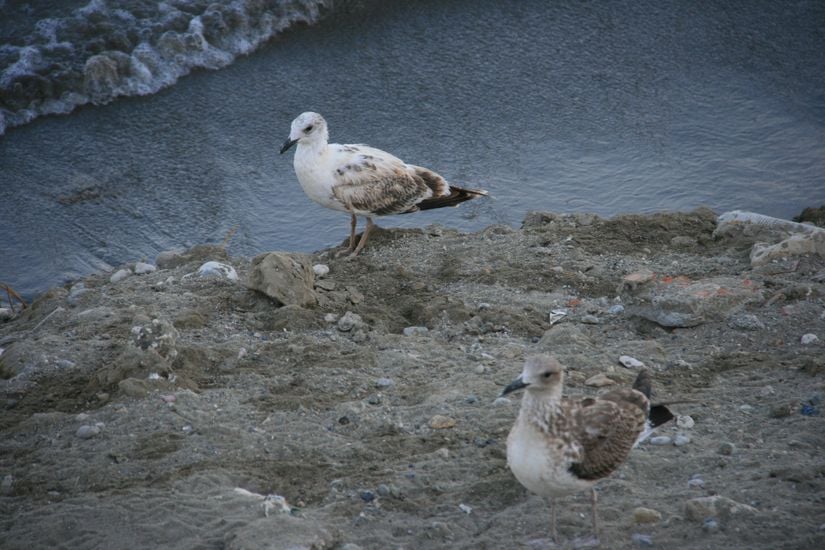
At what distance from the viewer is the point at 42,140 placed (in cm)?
1016

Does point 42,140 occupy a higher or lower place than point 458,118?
lower

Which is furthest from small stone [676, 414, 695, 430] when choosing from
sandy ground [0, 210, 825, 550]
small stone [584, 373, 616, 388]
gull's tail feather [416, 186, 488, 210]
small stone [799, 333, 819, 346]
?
gull's tail feather [416, 186, 488, 210]

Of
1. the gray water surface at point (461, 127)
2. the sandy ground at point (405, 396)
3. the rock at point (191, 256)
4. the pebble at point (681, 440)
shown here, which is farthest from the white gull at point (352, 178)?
the pebble at point (681, 440)

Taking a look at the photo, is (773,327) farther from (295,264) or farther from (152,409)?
(152,409)

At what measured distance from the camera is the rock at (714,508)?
4059 mm

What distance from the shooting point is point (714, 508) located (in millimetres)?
4074

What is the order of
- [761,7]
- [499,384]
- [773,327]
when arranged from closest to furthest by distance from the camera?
[499,384] < [773,327] < [761,7]

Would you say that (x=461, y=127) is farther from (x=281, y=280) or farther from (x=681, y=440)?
(x=681, y=440)

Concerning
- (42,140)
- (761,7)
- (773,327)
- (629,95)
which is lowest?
(42,140)

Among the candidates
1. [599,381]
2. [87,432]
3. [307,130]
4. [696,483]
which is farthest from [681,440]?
[307,130]

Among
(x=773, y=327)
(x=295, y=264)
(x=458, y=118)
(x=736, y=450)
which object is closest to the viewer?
(x=736, y=450)

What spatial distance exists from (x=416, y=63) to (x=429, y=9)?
1.58m

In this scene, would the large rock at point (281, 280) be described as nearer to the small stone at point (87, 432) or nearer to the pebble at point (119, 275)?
the pebble at point (119, 275)

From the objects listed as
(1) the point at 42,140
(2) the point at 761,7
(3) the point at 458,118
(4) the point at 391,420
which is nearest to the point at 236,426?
(4) the point at 391,420
